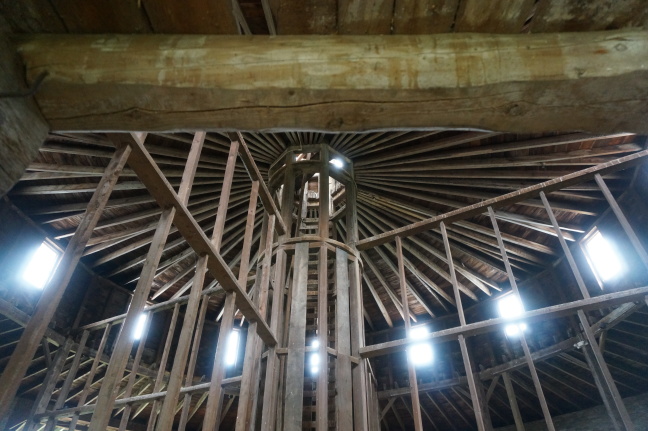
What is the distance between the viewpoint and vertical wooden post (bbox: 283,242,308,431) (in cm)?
539

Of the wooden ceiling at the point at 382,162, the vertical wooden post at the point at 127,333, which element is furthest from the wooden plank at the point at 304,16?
the vertical wooden post at the point at 127,333

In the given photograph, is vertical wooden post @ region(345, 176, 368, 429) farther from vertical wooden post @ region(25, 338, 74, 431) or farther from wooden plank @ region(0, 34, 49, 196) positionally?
vertical wooden post @ region(25, 338, 74, 431)

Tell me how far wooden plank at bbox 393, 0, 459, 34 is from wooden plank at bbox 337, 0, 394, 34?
50 millimetres

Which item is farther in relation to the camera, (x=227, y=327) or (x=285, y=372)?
(x=285, y=372)

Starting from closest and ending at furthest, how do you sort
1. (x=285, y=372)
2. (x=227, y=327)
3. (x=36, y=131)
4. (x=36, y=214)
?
1. (x=36, y=131)
2. (x=227, y=327)
3. (x=285, y=372)
4. (x=36, y=214)

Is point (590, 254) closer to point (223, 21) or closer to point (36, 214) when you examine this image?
point (223, 21)

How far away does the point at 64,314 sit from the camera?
509 inches

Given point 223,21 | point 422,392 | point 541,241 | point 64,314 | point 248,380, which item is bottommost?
point 248,380

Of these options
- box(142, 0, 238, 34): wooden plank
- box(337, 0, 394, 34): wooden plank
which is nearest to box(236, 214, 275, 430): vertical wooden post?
box(142, 0, 238, 34): wooden plank

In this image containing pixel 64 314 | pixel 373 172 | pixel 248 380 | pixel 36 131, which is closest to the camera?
pixel 36 131

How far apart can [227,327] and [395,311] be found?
14739 mm

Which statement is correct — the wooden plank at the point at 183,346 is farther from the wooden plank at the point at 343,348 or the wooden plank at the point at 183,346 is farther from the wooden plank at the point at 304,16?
the wooden plank at the point at 343,348

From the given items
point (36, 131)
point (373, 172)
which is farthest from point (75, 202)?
point (36, 131)

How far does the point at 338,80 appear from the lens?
81.4 inches
